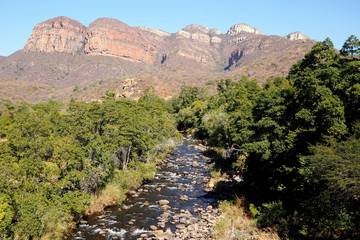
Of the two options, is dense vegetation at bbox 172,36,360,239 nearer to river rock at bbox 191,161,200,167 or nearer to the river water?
the river water

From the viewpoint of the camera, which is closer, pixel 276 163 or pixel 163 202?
pixel 276 163

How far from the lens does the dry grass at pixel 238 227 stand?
14948mm

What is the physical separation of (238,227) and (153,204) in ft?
30.7

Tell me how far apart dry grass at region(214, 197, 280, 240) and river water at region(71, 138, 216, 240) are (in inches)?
125

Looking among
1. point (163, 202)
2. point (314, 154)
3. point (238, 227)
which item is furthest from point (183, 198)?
point (314, 154)

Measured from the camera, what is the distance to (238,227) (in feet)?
55.3

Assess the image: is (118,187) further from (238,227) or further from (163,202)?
(238,227)

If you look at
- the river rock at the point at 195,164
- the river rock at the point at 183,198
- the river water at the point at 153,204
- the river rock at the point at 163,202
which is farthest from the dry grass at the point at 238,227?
the river rock at the point at 195,164

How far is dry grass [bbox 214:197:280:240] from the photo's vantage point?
14.9 metres

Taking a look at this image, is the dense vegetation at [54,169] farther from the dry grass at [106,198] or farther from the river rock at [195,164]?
the river rock at [195,164]

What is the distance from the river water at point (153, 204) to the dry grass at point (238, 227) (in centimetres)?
317

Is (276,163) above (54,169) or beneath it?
above

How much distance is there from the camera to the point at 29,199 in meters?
13.6

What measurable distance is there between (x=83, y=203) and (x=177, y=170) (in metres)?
18.8
